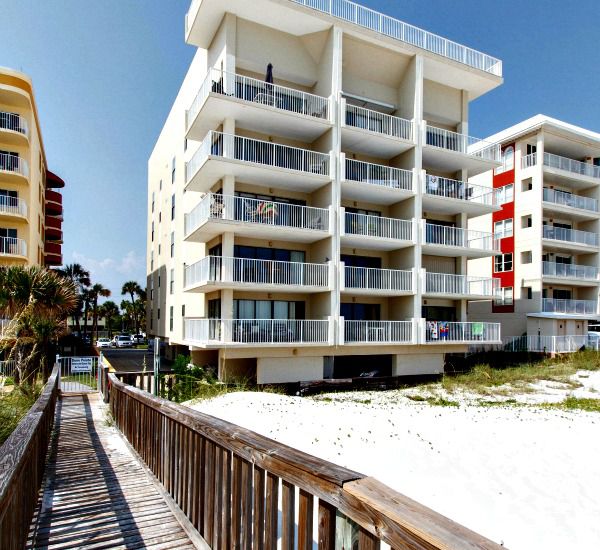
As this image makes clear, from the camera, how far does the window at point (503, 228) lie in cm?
3447

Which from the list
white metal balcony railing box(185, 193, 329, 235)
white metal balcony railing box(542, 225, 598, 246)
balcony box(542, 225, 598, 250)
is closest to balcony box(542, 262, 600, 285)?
balcony box(542, 225, 598, 250)

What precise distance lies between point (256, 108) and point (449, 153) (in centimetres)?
1126

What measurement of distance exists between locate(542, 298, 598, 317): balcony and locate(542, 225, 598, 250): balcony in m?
4.12

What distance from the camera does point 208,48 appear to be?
75.1 ft

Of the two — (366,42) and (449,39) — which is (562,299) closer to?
(449,39)

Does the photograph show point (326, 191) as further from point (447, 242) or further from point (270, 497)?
point (270, 497)

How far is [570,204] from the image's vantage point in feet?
113

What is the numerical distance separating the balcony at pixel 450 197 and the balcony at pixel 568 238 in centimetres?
965

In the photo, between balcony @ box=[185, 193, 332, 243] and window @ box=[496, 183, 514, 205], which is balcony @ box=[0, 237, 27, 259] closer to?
balcony @ box=[185, 193, 332, 243]

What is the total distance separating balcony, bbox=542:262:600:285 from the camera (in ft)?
107

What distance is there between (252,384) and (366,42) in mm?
17903

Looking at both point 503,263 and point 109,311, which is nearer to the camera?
point 503,263

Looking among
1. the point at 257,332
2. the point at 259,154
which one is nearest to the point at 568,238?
the point at 259,154

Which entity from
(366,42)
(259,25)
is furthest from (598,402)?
(259,25)
